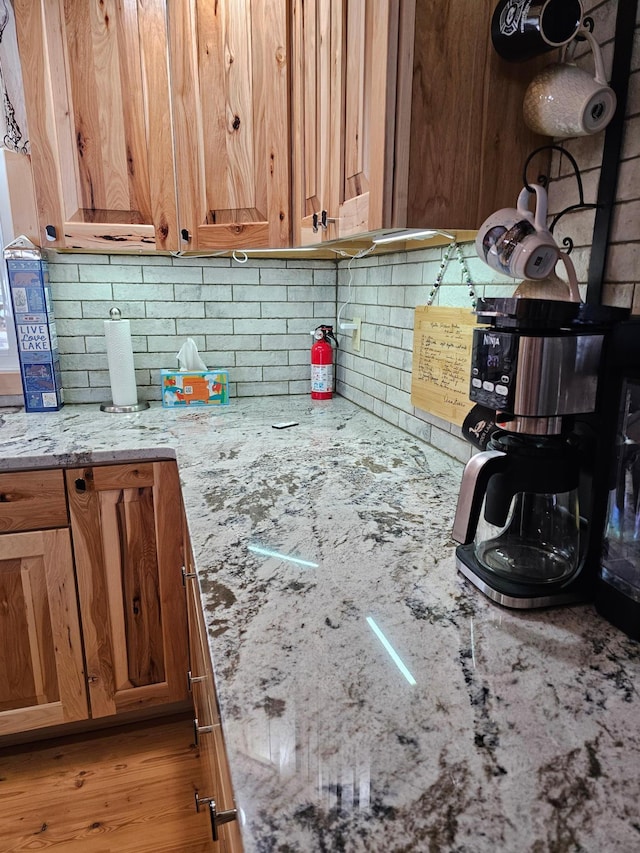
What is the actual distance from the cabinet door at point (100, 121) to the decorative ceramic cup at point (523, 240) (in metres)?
1.13

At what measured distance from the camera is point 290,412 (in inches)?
79.4

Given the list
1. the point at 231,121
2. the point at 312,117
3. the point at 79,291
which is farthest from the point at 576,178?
the point at 79,291

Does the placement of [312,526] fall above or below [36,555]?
above

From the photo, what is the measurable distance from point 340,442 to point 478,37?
3.32 ft

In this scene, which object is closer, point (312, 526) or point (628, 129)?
point (628, 129)

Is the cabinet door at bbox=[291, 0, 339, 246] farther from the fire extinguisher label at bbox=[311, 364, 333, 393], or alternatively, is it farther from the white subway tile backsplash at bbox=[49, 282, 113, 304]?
the white subway tile backsplash at bbox=[49, 282, 113, 304]

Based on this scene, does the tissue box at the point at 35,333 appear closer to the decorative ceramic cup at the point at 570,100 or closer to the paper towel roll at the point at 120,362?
the paper towel roll at the point at 120,362

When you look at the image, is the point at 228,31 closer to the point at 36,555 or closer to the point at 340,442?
the point at 340,442

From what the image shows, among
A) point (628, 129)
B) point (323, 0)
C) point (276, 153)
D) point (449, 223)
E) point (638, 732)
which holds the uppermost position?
point (323, 0)

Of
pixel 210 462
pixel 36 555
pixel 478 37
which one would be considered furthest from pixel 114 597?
pixel 478 37

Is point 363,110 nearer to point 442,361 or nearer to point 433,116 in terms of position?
point 433,116

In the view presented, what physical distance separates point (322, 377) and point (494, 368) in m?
1.51

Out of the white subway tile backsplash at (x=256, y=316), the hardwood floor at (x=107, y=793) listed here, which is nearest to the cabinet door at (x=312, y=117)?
the white subway tile backsplash at (x=256, y=316)

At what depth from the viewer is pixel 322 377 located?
2232 mm
